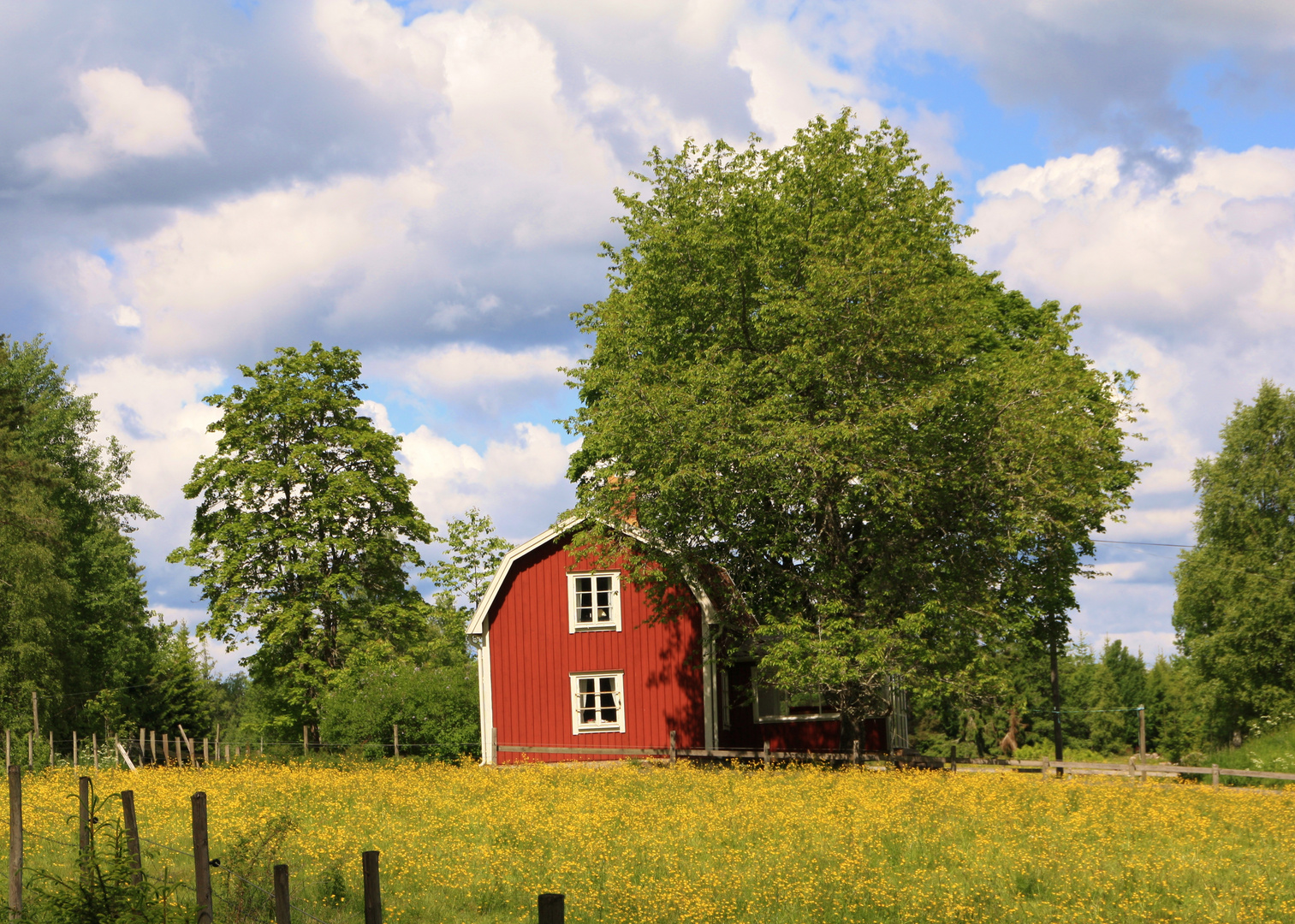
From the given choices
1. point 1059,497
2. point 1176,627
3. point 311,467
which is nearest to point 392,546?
point 311,467

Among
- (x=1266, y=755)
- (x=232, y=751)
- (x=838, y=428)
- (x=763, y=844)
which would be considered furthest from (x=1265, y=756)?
(x=232, y=751)

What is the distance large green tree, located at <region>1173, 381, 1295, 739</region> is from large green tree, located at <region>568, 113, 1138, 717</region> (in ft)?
74.3

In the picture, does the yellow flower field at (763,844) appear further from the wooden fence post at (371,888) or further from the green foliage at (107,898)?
the wooden fence post at (371,888)

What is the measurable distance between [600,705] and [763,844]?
17.3 m

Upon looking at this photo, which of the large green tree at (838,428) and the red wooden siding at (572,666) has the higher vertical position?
the large green tree at (838,428)

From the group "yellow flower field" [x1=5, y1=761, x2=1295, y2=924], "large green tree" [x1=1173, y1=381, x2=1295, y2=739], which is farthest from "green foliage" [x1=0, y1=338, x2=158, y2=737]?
"large green tree" [x1=1173, y1=381, x2=1295, y2=739]

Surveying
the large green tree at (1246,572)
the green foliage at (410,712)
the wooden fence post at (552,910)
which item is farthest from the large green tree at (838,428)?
the large green tree at (1246,572)

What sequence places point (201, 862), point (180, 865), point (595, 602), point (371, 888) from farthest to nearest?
1. point (595, 602)
2. point (180, 865)
3. point (201, 862)
4. point (371, 888)

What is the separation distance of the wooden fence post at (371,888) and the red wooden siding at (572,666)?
79.0ft

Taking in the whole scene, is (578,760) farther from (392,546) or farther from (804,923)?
(804,923)

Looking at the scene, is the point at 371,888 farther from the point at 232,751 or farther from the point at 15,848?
the point at 232,751

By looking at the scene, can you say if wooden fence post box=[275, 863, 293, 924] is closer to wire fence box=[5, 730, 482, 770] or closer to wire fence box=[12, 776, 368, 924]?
wire fence box=[12, 776, 368, 924]

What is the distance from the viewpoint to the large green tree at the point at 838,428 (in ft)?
82.1

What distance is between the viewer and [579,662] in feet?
107
